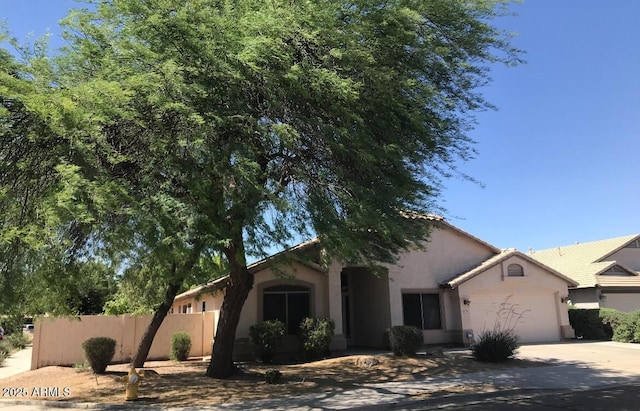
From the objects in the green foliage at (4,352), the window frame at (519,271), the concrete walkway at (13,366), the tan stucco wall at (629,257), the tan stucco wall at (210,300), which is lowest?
the concrete walkway at (13,366)

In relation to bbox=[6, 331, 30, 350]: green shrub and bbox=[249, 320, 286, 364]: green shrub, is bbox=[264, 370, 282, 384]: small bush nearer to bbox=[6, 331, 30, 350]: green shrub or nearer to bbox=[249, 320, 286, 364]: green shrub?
bbox=[249, 320, 286, 364]: green shrub

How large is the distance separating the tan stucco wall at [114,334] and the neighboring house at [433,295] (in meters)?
1.31

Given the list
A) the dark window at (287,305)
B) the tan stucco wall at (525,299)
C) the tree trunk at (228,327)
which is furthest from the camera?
the tan stucco wall at (525,299)

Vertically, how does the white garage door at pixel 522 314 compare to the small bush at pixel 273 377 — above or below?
above

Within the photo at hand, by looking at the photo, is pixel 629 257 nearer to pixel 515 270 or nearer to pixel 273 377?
pixel 515 270

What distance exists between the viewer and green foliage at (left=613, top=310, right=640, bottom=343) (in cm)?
2333

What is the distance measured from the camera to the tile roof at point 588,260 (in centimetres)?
2972

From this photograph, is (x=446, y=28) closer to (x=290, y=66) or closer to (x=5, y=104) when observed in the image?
(x=290, y=66)

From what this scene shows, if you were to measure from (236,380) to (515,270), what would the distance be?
15734 millimetres

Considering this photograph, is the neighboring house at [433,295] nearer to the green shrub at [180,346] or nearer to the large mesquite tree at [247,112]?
the green shrub at [180,346]

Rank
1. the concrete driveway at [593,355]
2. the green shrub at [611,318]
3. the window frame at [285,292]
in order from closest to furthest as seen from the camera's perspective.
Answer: the concrete driveway at [593,355] < the window frame at [285,292] < the green shrub at [611,318]

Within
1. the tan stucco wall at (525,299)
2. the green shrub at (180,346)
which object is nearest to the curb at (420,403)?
the green shrub at (180,346)

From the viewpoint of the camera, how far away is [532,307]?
Answer: 2486 cm

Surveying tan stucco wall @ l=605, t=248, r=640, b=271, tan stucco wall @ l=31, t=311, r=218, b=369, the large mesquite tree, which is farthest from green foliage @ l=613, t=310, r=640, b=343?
tan stucco wall @ l=31, t=311, r=218, b=369
